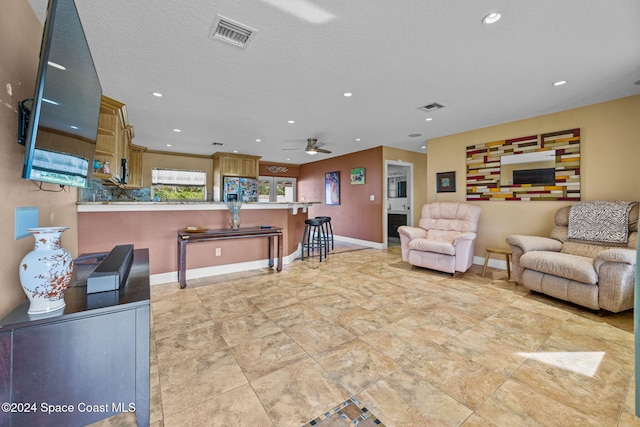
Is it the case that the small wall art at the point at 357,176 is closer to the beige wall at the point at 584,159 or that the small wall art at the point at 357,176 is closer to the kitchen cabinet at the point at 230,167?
the beige wall at the point at 584,159

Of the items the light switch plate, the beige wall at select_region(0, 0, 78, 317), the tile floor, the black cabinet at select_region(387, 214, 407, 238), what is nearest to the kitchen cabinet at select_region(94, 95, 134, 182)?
the tile floor

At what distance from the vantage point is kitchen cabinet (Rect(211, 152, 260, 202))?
701 centimetres

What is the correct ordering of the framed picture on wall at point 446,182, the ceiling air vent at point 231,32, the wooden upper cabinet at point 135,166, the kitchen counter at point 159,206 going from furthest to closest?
the wooden upper cabinet at point 135,166 → the framed picture on wall at point 446,182 → the kitchen counter at point 159,206 → the ceiling air vent at point 231,32

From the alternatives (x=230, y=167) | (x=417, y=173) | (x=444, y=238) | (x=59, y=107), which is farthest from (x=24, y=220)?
(x=417, y=173)

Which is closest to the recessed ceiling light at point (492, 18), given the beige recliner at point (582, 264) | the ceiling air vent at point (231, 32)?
the ceiling air vent at point (231, 32)

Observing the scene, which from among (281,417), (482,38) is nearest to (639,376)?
(281,417)

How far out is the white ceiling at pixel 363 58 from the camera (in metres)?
1.81

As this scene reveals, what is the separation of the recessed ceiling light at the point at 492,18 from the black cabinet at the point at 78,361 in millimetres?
2815

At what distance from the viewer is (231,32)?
2035 millimetres

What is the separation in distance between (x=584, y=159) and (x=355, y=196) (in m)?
4.22

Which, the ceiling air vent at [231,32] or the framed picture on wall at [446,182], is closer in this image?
the ceiling air vent at [231,32]

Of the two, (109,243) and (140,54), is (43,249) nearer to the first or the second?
(140,54)

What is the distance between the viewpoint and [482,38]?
6.91 ft

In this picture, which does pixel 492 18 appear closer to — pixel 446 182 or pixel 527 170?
pixel 527 170
